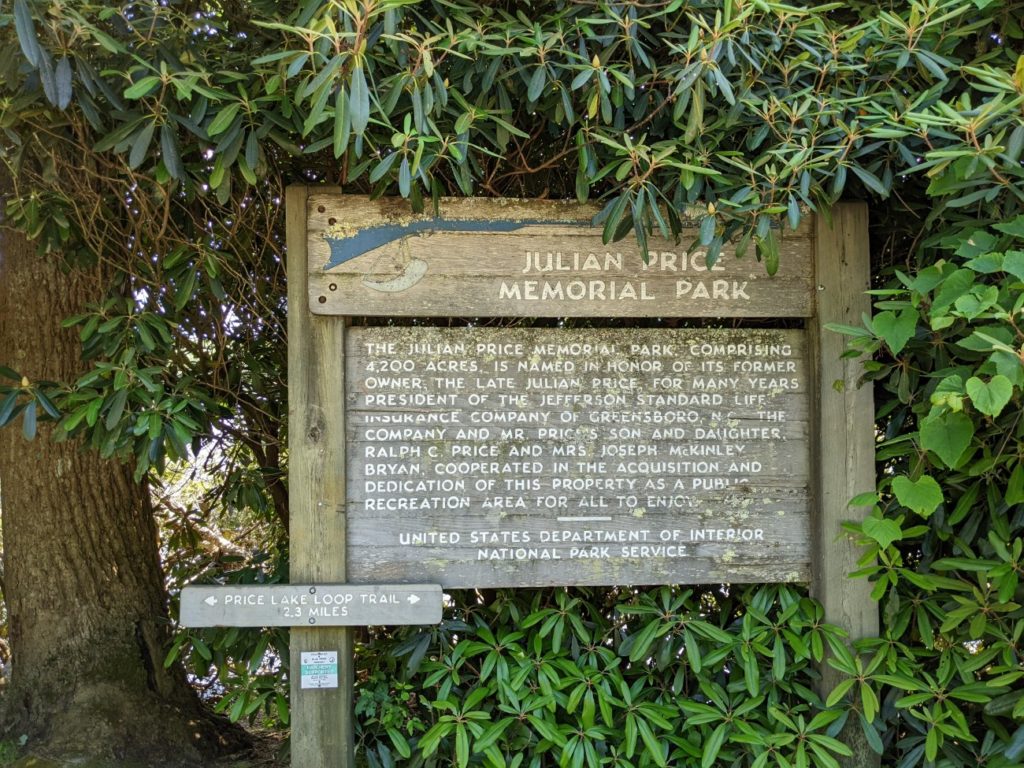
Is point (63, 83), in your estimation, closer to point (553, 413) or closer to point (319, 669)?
point (553, 413)

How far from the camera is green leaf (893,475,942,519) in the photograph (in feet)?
8.87

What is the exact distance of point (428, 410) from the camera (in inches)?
122

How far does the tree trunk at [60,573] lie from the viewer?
11.6 ft

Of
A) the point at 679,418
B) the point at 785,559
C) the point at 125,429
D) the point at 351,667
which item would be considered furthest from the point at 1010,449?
the point at 125,429

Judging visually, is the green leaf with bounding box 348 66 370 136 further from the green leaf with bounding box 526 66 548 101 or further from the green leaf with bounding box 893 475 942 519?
the green leaf with bounding box 893 475 942 519

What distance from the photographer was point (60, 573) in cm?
359

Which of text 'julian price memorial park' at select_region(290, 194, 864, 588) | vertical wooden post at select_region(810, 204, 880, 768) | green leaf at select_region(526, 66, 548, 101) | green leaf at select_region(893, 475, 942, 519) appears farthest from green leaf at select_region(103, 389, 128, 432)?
green leaf at select_region(893, 475, 942, 519)

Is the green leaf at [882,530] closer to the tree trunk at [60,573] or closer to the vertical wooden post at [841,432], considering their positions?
the vertical wooden post at [841,432]

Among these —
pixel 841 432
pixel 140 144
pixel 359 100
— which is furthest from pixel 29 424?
pixel 841 432

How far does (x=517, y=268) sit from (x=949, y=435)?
1.53 metres

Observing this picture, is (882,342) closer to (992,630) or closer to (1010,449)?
(1010,449)

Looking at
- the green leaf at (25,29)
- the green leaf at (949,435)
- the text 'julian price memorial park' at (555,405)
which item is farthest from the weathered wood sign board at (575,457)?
the green leaf at (25,29)

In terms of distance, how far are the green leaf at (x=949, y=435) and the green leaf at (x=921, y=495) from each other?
117mm

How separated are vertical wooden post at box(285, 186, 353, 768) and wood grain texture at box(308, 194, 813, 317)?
82 millimetres
